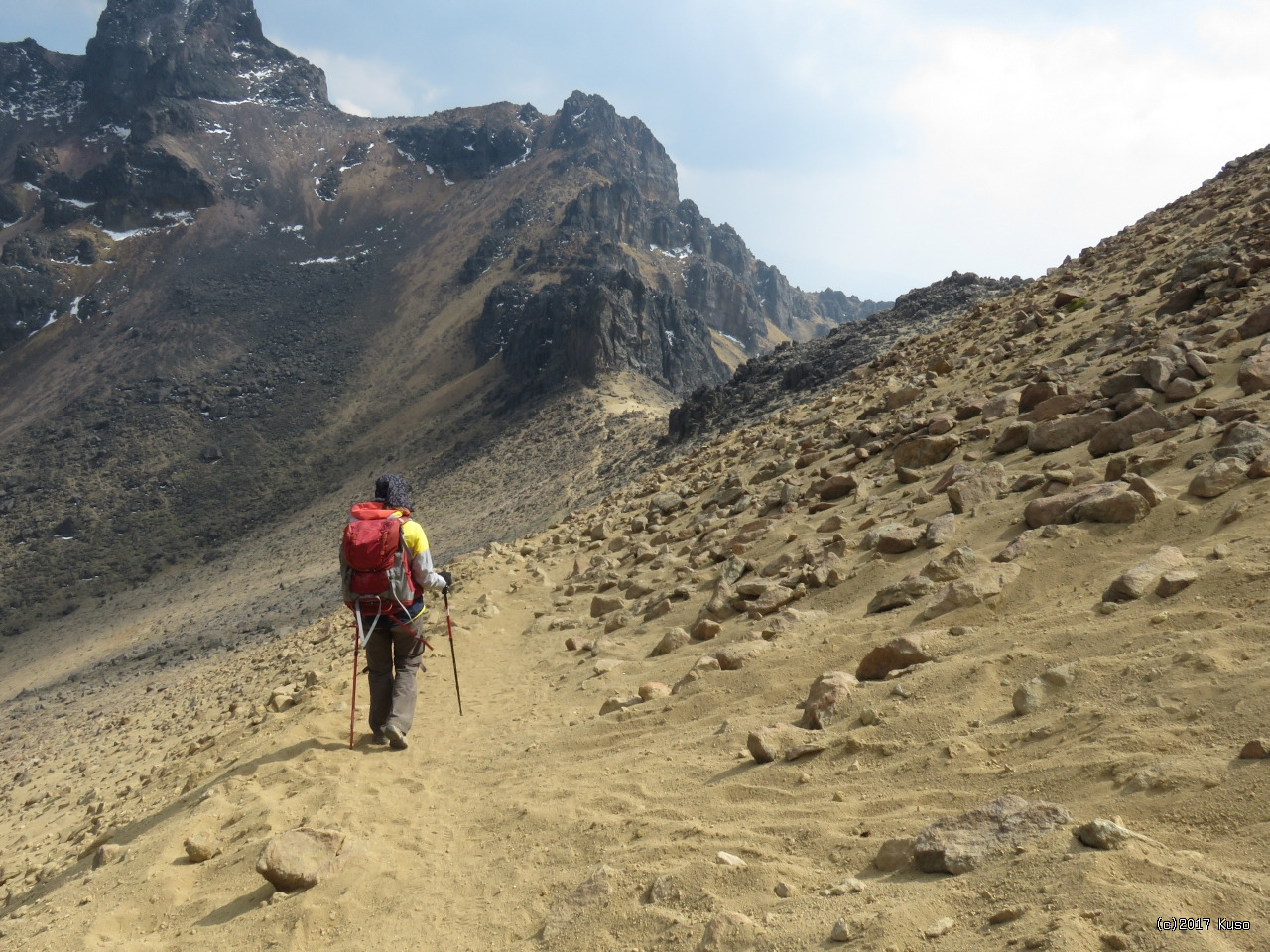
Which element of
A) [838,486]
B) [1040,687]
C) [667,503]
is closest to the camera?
[1040,687]

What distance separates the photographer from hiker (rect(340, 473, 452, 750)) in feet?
19.7

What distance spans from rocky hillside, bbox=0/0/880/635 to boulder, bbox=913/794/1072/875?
93.1ft

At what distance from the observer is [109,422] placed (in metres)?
59.9

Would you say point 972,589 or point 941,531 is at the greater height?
point 941,531

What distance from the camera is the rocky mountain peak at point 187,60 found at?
97.8 metres

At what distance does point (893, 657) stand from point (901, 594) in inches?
39.4

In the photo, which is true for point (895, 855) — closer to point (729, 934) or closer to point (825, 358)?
point (729, 934)

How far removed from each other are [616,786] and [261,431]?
63616mm

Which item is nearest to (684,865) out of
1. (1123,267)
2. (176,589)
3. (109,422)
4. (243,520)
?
(1123,267)

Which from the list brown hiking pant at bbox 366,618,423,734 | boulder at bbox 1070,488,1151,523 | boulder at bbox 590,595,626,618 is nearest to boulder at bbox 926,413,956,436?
boulder at bbox 1070,488,1151,523

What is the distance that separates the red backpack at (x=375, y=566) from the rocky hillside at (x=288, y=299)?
24.9 meters

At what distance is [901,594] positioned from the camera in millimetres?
5395

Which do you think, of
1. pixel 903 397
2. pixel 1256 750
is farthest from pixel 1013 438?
pixel 1256 750

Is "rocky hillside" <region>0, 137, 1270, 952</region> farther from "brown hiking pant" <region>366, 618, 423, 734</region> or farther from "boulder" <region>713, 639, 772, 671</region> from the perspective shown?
"brown hiking pant" <region>366, 618, 423, 734</region>
